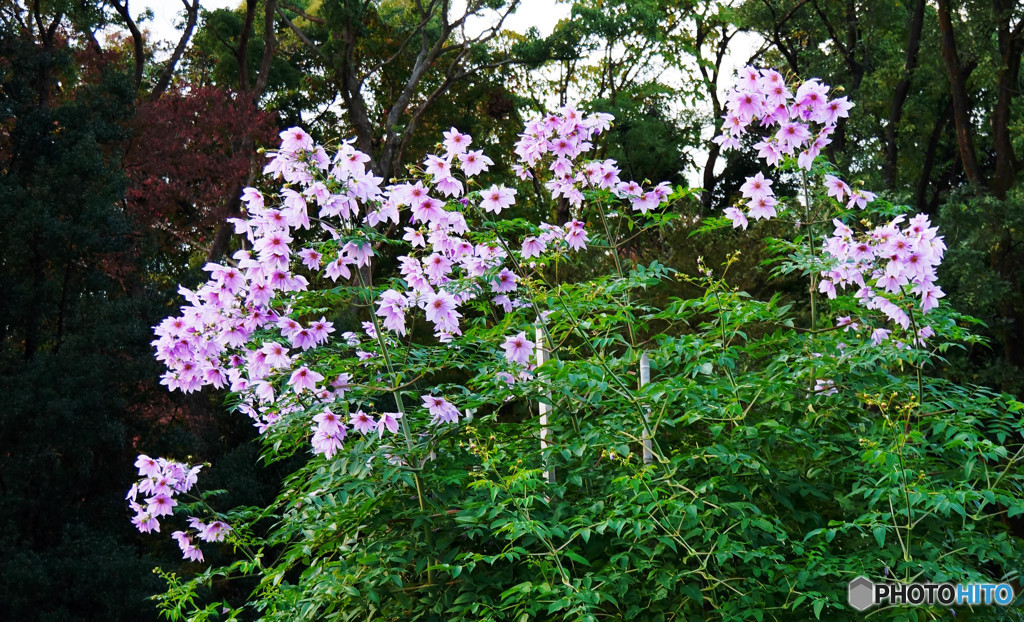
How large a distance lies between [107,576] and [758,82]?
503 centimetres

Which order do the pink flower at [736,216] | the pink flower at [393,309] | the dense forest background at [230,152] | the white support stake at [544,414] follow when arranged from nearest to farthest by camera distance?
the pink flower at [393,309] → the white support stake at [544,414] → the pink flower at [736,216] → the dense forest background at [230,152]

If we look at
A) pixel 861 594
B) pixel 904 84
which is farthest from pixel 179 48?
pixel 861 594

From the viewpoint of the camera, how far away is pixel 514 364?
9.47 ft

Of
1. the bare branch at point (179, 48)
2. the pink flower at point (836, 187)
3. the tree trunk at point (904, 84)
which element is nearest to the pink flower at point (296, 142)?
the pink flower at point (836, 187)

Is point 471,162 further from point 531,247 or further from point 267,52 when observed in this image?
point 267,52

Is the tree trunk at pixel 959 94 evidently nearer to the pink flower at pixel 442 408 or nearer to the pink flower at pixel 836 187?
the pink flower at pixel 836 187

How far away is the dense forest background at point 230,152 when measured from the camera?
648cm

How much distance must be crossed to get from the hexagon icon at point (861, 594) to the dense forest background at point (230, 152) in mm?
720

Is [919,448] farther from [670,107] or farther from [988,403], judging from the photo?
[670,107]

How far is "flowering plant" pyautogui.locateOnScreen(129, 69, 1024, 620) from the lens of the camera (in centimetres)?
245

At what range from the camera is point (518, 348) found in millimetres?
2922

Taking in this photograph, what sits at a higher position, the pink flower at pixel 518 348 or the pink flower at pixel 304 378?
the pink flower at pixel 518 348

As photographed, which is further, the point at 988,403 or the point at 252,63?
the point at 252,63

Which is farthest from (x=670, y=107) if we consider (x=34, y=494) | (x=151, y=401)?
(x=34, y=494)
